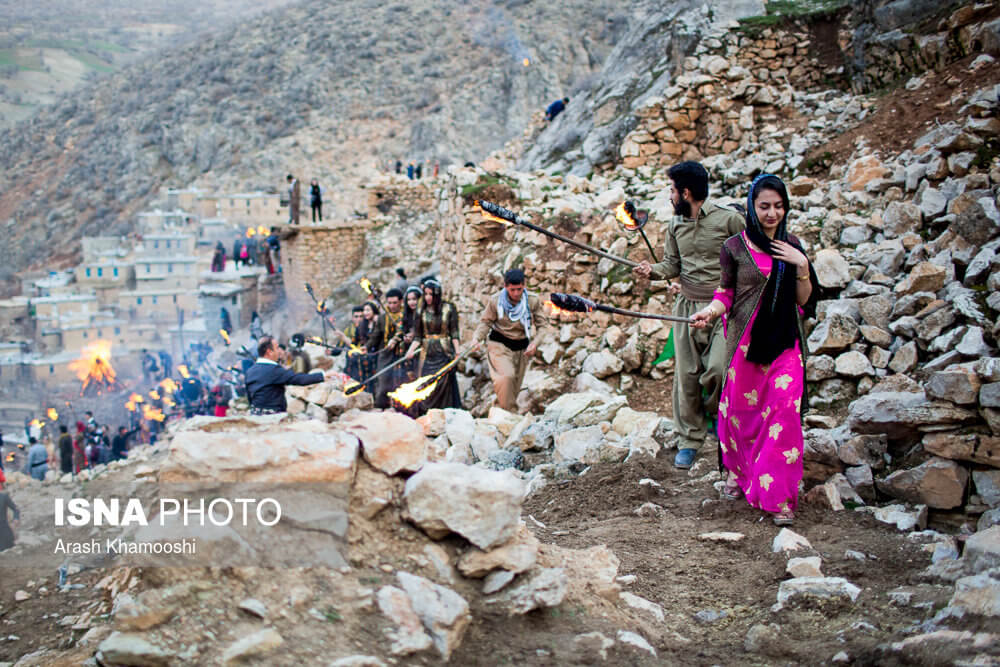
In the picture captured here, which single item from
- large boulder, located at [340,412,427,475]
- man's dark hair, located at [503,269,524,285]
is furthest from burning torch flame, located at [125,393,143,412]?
large boulder, located at [340,412,427,475]

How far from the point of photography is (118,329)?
33.9 meters

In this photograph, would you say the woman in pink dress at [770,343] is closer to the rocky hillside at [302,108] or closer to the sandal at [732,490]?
the sandal at [732,490]

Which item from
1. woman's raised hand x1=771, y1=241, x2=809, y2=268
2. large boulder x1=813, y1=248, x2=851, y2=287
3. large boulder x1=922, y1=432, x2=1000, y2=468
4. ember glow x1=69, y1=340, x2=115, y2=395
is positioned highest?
woman's raised hand x1=771, y1=241, x2=809, y2=268

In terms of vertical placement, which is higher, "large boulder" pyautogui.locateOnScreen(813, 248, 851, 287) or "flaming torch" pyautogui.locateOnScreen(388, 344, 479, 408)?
"large boulder" pyautogui.locateOnScreen(813, 248, 851, 287)

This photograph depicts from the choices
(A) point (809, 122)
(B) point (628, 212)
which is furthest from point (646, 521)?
(A) point (809, 122)

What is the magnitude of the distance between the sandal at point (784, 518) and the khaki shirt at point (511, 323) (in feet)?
11.3

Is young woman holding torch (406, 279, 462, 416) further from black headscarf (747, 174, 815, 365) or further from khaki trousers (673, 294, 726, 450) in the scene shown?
black headscarf (747, 174, 815, 365)

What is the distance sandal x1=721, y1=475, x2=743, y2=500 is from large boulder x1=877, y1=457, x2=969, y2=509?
76 cm

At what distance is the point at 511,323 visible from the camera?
7.03 metres

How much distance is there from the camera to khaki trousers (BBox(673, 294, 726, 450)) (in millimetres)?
4785

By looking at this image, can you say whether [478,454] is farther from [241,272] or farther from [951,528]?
[241,272]

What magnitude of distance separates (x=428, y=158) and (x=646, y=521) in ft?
125

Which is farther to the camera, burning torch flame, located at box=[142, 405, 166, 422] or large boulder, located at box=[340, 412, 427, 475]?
burning torch flame, located at box=[142, 405, 166, 422]

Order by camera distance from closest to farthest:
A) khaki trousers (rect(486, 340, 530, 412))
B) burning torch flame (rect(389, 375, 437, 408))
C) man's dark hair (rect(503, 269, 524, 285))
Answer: burning torch flame (rect(389, 375, 437, 408)) < man's dark hair (rect(503, 269, 524, 285)) < khaki trousers (rect(486, 340, 530, 412))
